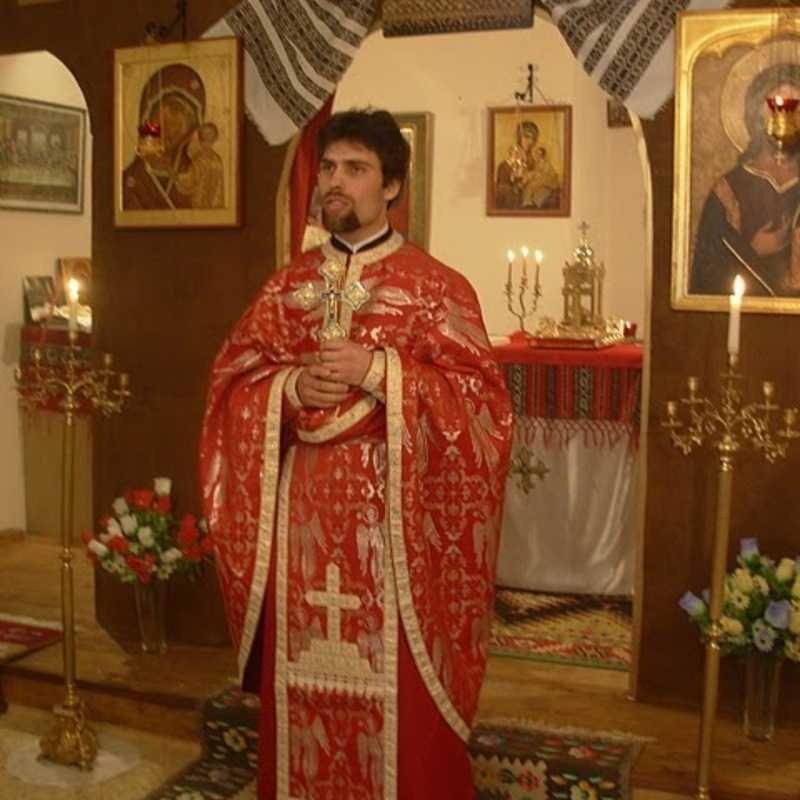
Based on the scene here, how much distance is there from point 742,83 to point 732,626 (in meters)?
1.50

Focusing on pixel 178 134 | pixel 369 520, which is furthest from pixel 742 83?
pixel 178 134

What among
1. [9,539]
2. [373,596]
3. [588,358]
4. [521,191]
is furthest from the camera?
[521,191]

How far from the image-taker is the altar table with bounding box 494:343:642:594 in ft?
15.4

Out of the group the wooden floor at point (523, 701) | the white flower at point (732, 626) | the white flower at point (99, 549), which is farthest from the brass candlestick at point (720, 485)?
the white flower at point (99, 549)

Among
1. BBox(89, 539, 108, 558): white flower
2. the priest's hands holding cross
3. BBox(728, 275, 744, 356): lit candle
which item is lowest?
BBox(89, 539, 108, 558): white flower

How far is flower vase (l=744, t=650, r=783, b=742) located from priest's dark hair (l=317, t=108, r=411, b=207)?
174 cm

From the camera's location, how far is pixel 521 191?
650 cm

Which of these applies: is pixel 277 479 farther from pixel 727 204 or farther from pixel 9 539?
pixel 9 539

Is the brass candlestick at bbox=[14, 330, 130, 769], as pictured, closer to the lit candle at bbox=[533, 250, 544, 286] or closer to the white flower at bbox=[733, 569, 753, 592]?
the white flower at bbox=[733, 569, 753, 592]

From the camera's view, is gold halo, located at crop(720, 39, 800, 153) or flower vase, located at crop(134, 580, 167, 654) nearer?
gold halo, located at crop(720, 39, 800, 153)

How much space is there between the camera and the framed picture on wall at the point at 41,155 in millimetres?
5535

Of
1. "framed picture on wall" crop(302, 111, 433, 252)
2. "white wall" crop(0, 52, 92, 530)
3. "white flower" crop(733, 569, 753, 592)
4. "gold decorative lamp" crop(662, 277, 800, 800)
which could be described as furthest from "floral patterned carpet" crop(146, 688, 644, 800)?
"framed picture on wall" crop(302, 111, 433, 252)

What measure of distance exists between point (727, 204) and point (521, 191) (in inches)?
123

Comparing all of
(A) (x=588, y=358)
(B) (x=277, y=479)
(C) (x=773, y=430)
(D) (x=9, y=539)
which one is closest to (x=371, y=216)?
(B) (x=277, y=479)
